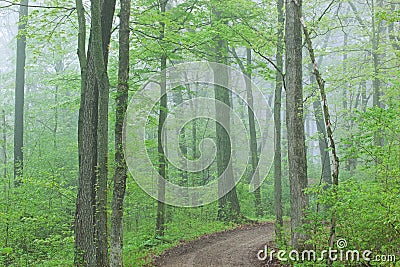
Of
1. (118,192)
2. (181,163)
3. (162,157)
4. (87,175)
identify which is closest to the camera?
(118,192)

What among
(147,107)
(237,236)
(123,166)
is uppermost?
(147,107)

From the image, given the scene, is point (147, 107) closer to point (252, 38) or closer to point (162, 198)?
point (162, 198)

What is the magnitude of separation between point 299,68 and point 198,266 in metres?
5.29

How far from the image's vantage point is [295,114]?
929 centimetres

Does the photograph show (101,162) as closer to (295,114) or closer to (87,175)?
(87,175)

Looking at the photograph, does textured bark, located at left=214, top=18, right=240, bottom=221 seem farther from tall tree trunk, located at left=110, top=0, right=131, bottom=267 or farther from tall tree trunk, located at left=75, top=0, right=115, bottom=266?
Answer: tall tree trunk, located at left=110, top=0, right=131, bottom=267

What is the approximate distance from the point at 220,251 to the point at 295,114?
4.49 metres

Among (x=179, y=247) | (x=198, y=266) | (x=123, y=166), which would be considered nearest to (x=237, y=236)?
(x=179, y=247)

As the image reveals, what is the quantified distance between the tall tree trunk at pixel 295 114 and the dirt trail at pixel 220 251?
Result: 1.83 meters

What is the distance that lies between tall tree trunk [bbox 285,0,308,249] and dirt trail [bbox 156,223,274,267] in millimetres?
1826

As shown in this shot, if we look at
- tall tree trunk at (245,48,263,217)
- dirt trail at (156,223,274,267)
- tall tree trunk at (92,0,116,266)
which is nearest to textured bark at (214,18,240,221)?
dirt trail at (156,223,274,267)

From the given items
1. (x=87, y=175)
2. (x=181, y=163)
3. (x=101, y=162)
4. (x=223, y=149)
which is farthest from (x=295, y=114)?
(x=181, y=163)

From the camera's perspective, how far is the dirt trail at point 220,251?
9742 mm

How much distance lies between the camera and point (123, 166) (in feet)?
27.6
